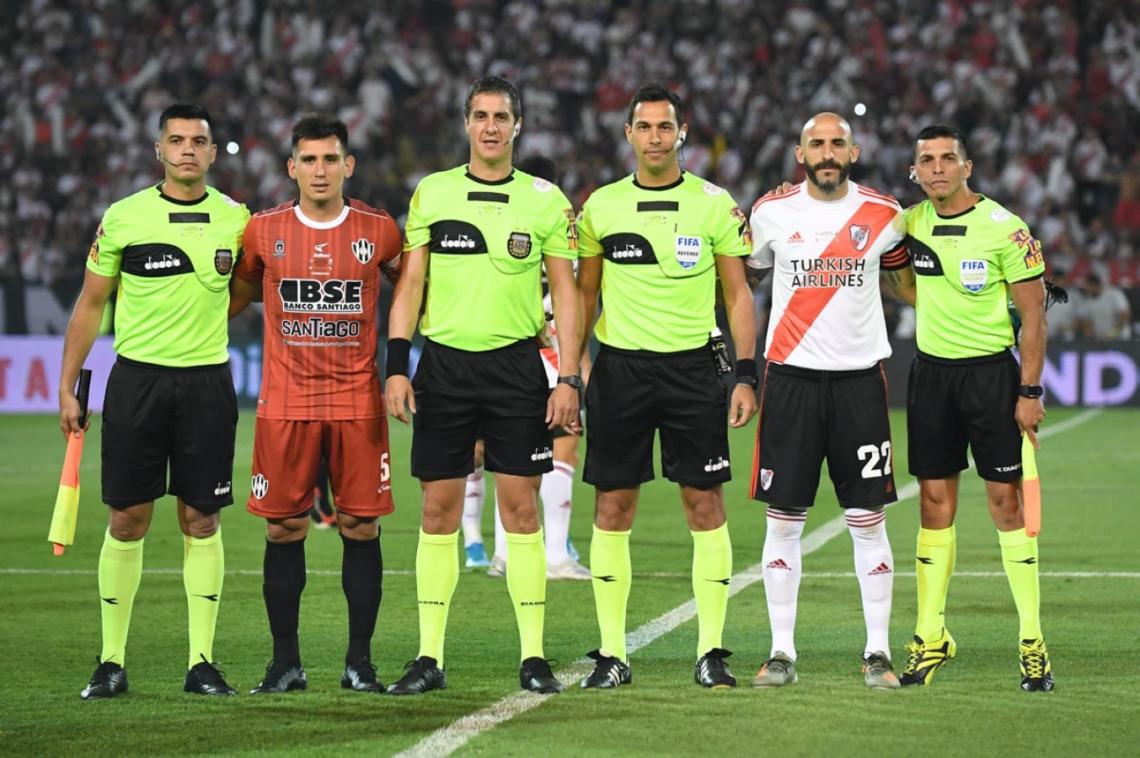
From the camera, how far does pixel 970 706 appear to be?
6637mm

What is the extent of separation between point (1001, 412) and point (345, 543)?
2.66 metres

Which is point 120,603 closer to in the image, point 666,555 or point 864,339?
point 864,339

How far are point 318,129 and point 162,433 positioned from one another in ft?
4.37

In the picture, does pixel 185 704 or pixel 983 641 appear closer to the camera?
pixel 185 704

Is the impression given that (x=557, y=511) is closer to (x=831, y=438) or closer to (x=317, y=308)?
(x=831, y=438)

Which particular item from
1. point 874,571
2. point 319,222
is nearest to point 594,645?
point 874,571

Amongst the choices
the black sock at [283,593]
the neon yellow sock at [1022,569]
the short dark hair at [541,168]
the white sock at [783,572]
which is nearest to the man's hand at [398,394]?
the black sock at [283,593]

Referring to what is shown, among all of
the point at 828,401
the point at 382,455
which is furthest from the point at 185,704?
the point at 828,401

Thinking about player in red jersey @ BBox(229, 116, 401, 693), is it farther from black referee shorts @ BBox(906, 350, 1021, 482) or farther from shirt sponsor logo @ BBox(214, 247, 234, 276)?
black referee shorts @ BBox(906, 350, 1021, 482)

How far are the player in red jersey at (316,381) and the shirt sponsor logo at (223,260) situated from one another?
0.21 feet

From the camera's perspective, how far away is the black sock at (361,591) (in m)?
7.04

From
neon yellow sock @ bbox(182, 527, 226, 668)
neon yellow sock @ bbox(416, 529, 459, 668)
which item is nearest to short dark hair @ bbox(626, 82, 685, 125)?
neon yellow sock @ bbox(416, 529, 459, 668)

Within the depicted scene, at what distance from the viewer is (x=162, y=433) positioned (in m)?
7.04

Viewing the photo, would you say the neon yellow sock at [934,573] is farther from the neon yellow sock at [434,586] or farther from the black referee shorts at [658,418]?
the neon yellow sock at [434,586]
